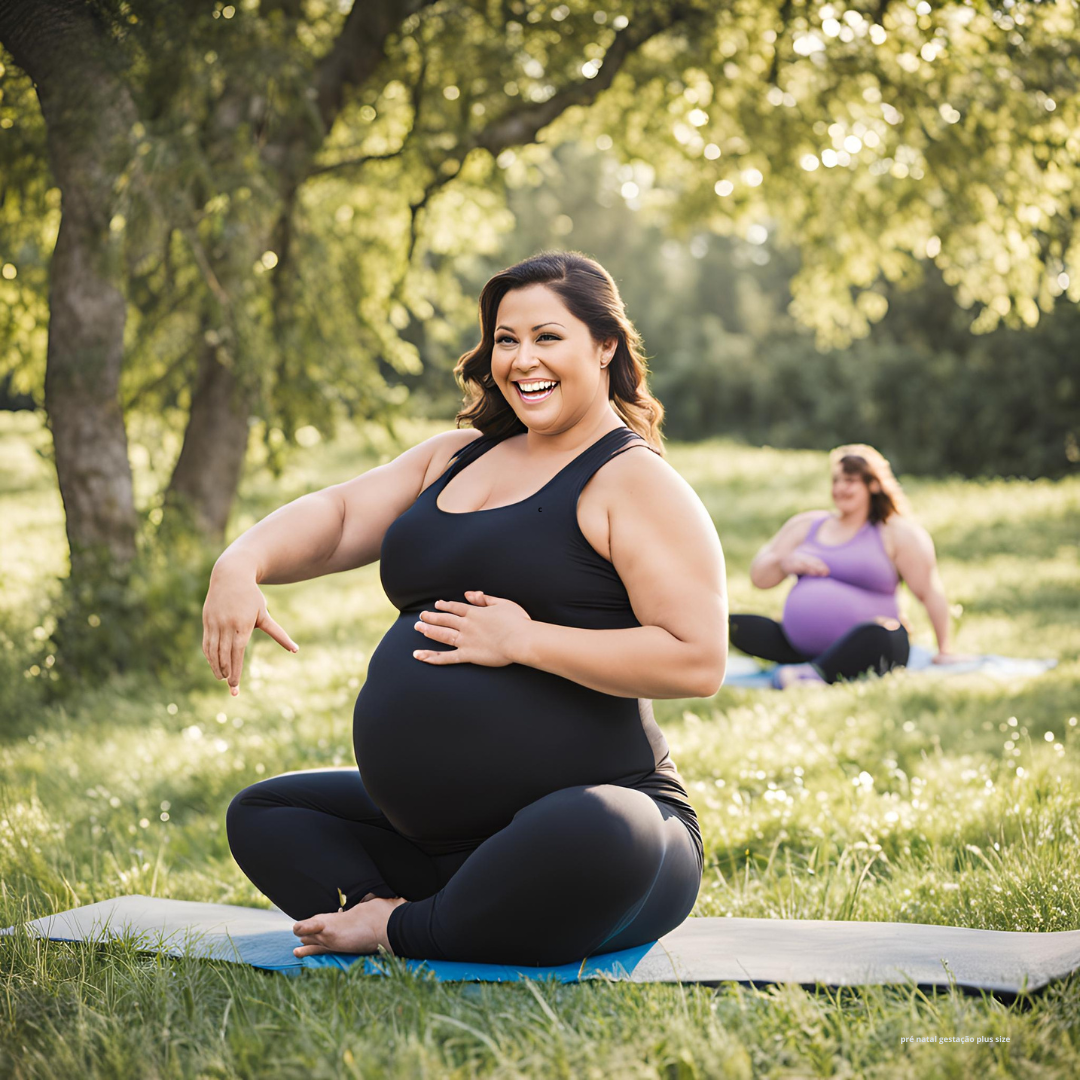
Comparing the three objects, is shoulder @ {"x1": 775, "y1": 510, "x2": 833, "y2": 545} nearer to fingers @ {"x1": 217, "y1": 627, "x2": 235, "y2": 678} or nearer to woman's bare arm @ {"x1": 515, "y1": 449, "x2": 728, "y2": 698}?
woman's bare arm @ {"x1": 515, "y1": 449, "x2": 728, "y2": 698}

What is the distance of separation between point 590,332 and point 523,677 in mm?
800

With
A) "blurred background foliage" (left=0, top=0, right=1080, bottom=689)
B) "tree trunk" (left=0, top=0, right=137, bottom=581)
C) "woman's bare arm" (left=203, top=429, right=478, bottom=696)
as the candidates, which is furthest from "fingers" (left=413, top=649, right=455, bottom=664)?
"tree trunk" (left=0, top=0, right=137, bottom=581)

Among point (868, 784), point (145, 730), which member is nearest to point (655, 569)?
point (868, 784)

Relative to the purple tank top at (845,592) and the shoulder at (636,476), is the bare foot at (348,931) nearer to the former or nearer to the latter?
the shoulder at (636,476)

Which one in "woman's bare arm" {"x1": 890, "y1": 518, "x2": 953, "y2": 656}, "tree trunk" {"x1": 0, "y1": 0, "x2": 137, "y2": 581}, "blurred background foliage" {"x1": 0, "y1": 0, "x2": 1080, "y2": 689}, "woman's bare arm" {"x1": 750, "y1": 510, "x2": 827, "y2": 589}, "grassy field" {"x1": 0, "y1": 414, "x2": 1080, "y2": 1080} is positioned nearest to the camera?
"grassy field" {"x1": 0, "y1": 414, "x2": 1080, "y2": 1080}

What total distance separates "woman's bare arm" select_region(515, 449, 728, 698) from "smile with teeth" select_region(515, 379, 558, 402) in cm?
31

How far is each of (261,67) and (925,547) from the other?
4.42 meters

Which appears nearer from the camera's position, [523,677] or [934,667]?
[523,677]

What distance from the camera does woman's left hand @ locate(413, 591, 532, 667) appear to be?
215 cm

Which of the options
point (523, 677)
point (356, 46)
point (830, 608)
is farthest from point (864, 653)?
point (356, 46)

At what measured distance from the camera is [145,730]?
16.9 ft

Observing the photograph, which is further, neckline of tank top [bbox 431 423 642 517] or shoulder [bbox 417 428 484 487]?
shoulder [bbox 417 428 484 487]

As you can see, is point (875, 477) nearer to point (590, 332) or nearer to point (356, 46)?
point (590, 332)

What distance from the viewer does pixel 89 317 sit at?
5590 millimetres
